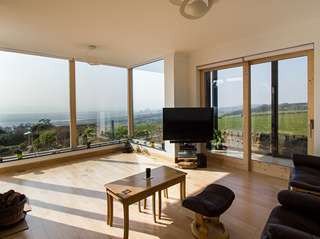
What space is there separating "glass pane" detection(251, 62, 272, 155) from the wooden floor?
2.07ft

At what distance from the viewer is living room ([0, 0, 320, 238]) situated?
221 cm

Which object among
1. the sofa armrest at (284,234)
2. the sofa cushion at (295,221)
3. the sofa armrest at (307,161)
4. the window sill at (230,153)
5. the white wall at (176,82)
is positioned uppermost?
the white wall at (176,82)

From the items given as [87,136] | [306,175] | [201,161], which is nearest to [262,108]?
[201,161]

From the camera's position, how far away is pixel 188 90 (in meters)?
4.89

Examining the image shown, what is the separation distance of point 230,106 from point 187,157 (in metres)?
1.48

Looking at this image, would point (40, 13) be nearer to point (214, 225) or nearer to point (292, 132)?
point (214, 225)

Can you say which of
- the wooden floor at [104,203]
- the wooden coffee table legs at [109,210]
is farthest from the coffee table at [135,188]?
the wooden floor at [104,203]

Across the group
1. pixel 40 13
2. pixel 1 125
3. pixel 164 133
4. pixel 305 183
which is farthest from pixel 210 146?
pixel 1 125

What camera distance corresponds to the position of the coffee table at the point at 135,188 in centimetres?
194

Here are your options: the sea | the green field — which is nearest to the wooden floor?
the green field

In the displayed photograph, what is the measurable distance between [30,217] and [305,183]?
128 inches

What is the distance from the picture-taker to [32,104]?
15.1 feet

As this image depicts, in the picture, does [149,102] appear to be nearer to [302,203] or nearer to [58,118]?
[58,118]

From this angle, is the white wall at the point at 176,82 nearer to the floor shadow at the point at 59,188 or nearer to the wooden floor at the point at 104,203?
the wooden floor at the point at 104,203
